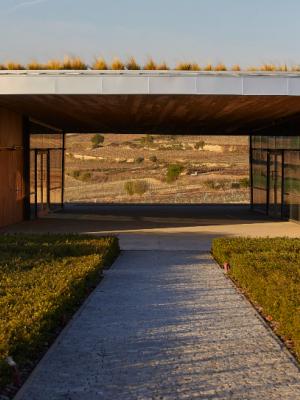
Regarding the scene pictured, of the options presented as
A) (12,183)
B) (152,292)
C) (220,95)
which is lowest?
(152,292)

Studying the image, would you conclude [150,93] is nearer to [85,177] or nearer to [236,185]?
[236,185]

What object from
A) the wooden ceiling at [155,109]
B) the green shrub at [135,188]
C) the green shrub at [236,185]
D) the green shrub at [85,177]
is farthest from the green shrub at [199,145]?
the wooden ceiling at [155,109]

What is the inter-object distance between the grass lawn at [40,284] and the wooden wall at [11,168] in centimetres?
528

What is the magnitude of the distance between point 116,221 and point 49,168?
5.57 meters

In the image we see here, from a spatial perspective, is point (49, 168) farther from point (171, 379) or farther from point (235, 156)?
point (235, 156)

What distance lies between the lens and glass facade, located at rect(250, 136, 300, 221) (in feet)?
70.3

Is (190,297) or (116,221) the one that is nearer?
(190,297)

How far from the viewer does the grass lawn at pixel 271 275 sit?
6.95 m

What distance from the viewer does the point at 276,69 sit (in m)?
15.5

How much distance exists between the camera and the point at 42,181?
25.0 meters

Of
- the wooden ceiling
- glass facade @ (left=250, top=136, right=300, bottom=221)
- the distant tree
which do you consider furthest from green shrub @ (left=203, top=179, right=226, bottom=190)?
the distant tree

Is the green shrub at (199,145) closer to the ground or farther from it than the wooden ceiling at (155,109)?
farther from it

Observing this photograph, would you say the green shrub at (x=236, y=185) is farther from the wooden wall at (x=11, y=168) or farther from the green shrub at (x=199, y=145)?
the wooden wall at (x=11, y=168)

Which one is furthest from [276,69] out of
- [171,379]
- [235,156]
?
[235,156]
